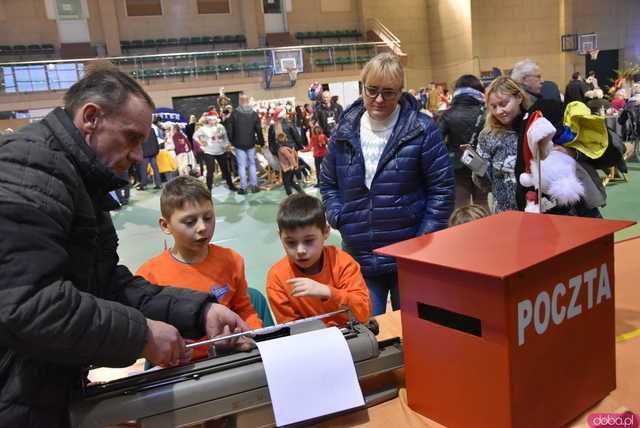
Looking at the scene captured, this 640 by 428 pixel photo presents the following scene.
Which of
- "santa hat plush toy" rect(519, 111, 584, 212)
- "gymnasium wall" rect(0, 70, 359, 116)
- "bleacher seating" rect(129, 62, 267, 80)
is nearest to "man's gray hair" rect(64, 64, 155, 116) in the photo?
"santa hat plush toy" rect(519, 111, 584, 212)

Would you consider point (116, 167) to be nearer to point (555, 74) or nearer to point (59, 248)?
point (59, 248)

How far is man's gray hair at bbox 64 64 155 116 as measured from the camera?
900 mm

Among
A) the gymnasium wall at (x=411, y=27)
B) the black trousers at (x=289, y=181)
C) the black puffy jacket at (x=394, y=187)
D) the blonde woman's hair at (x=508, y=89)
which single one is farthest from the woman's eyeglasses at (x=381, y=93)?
the gymnasium wall at (x=411, y=27)

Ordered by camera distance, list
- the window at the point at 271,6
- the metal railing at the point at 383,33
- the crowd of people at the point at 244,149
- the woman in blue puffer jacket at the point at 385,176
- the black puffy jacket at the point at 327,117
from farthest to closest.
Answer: the metal railing at the point at 383,33
the window at the point at 271,6
the black puffy jacket at the point at 327,117
the crowd of people at the point at 244,149
the woman in blue puffer jacket at the point at 385,176

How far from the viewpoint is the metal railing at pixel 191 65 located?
1362 cm

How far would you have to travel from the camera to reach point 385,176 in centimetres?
195

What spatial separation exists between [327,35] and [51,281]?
60.6ft

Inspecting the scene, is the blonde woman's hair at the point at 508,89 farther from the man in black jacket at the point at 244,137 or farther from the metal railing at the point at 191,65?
the metal railing at the point at 191,65

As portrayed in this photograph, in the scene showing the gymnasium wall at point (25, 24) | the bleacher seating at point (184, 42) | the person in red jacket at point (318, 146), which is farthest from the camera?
the bleacher seating at point (184, 42)

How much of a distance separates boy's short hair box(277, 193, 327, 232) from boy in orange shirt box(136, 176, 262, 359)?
0.82 feet

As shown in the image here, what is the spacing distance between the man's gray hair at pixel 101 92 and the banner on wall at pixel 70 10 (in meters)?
17.2

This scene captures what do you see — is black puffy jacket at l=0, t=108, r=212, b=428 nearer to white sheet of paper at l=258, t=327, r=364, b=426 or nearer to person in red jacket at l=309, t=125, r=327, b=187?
white sheet of paper at l=258, t=327, r=364, b=426

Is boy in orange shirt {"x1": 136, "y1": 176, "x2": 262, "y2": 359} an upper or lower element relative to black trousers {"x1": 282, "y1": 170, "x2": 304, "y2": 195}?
upper

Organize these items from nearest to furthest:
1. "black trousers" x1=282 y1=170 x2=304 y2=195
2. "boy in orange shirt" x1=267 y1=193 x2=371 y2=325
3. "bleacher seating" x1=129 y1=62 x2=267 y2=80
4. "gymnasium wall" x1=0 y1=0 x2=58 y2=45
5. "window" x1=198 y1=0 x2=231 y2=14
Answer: "boy in orange shirt" x1=267 y1=193 x2=371 y2=325, "black trousers" x1=282 y1=170 x2=304 y2=195, "bleacher seating" x1=129 y1=62 x2=267 y2=80, "gymnasium wall" x1=0 y1=0 x2=58 y2=45, "window" x1=198 y1=0 x2=231 y2=14
